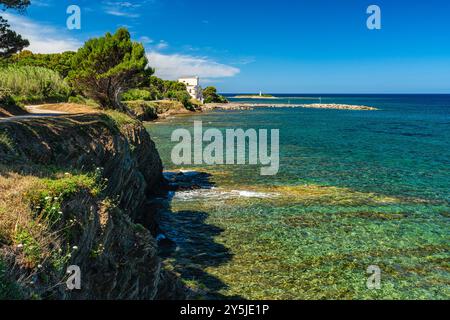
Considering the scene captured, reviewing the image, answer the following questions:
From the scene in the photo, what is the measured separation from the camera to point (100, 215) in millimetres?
9414

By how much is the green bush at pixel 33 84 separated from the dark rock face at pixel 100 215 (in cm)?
2288

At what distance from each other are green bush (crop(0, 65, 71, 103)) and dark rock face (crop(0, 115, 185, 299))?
2288 cm

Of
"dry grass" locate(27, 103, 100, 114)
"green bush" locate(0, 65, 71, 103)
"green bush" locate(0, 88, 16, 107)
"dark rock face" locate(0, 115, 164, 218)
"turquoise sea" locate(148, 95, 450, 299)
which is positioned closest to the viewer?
"dark rock face" locate(0, 115, 164, 218)

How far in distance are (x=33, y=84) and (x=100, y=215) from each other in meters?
38.9

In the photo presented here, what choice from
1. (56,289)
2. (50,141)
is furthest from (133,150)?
(56,289)

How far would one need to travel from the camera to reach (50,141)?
14.5 m

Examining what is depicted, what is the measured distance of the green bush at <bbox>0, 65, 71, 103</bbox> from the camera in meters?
38.1

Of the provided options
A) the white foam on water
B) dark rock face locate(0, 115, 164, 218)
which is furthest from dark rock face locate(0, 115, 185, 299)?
the white foam on water

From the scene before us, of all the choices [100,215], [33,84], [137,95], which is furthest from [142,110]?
[100,215]

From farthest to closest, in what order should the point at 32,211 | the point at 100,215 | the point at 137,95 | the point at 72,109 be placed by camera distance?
the point at 137,95 < the point at 72,109 < the point at 100,215 < the point at 32,211

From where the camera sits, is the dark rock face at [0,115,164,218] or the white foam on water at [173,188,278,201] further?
the white foam on water at [173,188,278,201]

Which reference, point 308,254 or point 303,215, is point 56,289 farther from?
point 303,215

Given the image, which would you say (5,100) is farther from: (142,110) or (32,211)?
(142,110)

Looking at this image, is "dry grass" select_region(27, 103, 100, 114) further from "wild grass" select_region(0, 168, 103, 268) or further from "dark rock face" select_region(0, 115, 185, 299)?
"wild grass" select_region(0, 168, 103, 268)
